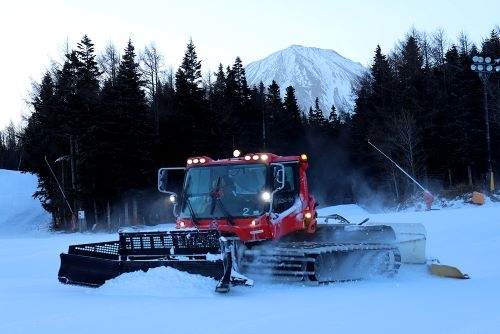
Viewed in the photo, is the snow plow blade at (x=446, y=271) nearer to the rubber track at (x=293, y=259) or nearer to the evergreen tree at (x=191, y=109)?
the rubber track at (x=293, y=259)

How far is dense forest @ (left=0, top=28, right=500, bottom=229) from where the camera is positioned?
1447 inches

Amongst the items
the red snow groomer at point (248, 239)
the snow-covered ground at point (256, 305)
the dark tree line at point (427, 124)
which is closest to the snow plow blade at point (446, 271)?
the snow-covered ground at point (256, 305)

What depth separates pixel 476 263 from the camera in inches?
472

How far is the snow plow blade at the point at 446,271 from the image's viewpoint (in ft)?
32.7

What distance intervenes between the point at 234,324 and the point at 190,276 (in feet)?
7.14

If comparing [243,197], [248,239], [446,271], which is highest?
[243,197]

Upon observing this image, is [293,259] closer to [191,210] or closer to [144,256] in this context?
[191,210]

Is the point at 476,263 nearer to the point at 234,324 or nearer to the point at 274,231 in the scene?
the point at 274,231

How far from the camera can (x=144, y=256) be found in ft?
29.3

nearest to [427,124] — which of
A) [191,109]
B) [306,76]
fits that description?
[191,109]

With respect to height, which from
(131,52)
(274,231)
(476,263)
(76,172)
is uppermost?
(131,52)

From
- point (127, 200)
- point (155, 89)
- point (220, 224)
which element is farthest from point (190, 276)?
point (155, 89)

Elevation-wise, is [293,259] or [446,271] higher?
[293,259]

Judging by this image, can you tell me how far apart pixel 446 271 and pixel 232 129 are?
136ft
